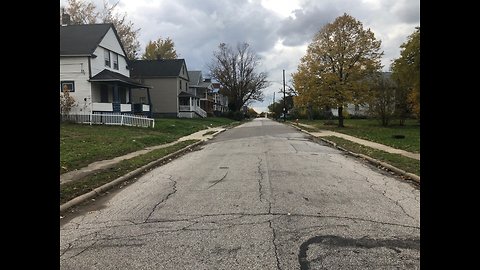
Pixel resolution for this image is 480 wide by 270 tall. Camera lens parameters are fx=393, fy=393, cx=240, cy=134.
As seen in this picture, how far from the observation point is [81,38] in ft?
112

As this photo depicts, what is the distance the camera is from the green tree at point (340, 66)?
3384 cm

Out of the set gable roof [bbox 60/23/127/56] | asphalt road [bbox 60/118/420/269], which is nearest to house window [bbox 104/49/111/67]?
gable roof [bbox 60/23/127/56]

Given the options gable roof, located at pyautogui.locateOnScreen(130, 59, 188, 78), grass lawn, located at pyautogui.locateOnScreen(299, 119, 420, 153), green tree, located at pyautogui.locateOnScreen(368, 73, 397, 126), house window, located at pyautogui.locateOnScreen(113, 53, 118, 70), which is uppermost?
gable roof, located at pyautogui.locateOnScreen(130, 59, 188, 78)

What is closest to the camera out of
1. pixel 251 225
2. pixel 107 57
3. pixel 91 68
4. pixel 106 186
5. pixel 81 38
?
pixel 251 225

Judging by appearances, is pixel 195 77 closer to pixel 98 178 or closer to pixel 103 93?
pixel 103 93

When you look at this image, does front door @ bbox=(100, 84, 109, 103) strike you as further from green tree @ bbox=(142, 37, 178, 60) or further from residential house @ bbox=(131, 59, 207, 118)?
green tree @ bbox=(142, 37, 178, 60)

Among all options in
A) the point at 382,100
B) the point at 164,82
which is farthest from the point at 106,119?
the point at 164,82

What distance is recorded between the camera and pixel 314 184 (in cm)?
841

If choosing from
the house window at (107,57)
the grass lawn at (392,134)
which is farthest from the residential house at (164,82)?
the grass lawn at (392,134)

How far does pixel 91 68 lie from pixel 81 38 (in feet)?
11.6

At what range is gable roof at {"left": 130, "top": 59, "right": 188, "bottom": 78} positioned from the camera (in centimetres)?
5362

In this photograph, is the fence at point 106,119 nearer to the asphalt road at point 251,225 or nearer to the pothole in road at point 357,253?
the asphalt road at point 251,225

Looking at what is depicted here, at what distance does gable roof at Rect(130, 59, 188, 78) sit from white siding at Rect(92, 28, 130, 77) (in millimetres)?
12724

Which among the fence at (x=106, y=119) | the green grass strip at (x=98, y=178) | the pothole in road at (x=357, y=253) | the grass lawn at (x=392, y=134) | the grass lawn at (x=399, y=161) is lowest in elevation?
the pothole in road at (x=357, y=253)
